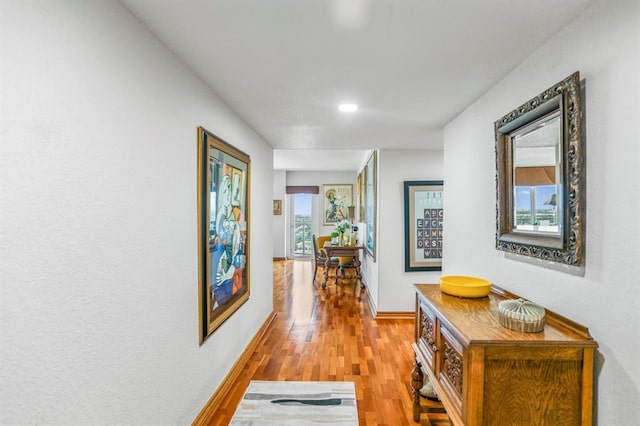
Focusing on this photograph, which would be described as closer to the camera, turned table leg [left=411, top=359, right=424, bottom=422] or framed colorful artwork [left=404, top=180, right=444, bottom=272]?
turned table leg [left=411, top=359, right=424, bottom=422]

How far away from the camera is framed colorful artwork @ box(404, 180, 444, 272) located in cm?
430

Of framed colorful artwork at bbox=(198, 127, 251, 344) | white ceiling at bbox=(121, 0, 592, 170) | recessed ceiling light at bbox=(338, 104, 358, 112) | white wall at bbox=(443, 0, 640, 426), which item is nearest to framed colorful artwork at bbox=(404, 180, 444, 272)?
white ceiling at bbox=(121, 0, 592, 170)

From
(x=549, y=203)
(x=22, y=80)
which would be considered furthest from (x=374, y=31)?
(x=22, y=80)

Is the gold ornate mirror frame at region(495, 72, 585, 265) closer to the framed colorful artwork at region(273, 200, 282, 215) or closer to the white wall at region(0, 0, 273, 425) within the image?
the white wall at region(0, 0, 273, 425)

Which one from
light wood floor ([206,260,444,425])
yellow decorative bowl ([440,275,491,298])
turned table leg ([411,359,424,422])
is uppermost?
yellow decorative bowl ([440,275,491,298])

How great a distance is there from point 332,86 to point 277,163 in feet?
18.4

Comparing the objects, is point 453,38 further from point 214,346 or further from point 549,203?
point 214,346

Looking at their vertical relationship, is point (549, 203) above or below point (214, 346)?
above

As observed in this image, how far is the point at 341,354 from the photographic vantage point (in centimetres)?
320

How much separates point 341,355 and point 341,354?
2cm

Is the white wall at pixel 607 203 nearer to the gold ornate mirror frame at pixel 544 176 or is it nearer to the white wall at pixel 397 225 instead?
the gold ornate mirror frame at pixel 544 176

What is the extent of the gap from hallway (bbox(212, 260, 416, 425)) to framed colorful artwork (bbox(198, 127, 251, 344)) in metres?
0.69

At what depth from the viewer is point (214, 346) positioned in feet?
7.62

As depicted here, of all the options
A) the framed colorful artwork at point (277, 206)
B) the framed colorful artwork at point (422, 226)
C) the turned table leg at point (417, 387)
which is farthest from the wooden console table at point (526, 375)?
the framed colorful artwork at point (277, 206)
